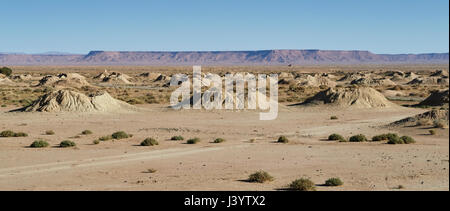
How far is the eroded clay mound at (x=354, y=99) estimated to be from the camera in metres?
46.9

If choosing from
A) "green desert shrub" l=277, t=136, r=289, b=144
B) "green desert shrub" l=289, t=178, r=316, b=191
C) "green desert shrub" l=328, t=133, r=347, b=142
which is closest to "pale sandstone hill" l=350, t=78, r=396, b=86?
"green desert shrub" l=328, t=133, r=347, b=142

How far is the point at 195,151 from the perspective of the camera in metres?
→ 24.0

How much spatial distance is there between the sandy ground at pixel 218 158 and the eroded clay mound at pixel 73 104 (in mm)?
5099

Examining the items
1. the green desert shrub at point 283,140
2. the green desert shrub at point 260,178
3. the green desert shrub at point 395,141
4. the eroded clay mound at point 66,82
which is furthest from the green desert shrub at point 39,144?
the eroded clay mound at point 66,82

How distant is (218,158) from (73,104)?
24.5m

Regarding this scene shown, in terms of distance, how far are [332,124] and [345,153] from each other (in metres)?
12.7

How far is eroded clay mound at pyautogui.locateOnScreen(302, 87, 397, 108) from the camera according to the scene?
46938 mm

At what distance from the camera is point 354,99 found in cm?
4788

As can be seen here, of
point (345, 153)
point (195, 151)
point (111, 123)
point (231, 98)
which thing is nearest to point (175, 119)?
point (111, 123)

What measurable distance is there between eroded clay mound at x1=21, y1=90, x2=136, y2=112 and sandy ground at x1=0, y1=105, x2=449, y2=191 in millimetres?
5099

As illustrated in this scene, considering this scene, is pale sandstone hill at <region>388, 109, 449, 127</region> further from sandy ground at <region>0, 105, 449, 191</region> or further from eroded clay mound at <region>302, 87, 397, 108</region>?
eroded clay mound at <region>302, 87, 397, 108</region>

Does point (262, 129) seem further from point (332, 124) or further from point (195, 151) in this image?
point (195, 151)

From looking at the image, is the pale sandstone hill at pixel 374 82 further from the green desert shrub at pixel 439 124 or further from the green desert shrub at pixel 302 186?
the green desert shrub at pixel 302 186

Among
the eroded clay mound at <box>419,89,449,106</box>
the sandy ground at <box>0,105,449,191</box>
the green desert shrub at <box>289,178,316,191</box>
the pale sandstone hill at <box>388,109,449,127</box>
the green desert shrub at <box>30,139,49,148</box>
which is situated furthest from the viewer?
the eroded clay mound at <box>419,89,449,106</box>
